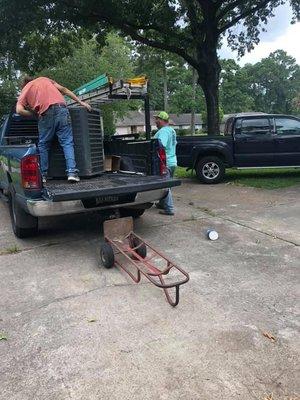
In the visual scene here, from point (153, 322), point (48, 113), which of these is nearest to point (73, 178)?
point (48, 113)

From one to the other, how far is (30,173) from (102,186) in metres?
0.90

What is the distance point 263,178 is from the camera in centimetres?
1146

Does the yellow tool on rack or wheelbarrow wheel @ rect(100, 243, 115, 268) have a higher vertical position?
the yellow tool on rack

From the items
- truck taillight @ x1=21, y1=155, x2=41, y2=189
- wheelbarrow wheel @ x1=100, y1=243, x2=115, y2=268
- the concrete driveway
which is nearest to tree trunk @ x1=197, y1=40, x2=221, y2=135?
the concrete driveway

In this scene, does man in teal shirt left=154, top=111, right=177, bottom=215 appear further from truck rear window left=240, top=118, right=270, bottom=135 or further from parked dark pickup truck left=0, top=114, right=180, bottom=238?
truck rear window left=240, top=118, right=270, bottom=135

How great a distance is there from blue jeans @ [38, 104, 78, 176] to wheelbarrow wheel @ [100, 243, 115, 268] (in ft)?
4.70

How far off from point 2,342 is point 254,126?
9.39 m

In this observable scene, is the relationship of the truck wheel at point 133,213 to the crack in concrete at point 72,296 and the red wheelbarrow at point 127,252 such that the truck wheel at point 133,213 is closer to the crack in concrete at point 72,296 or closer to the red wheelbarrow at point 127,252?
the red wheelbarrow at point 127,252

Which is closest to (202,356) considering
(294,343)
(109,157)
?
(294,343)

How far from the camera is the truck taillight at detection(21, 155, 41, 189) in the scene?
5008 millimetres

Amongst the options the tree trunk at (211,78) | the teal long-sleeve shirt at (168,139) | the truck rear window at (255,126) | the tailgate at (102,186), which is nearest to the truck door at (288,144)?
the truck rear window at (255,126)

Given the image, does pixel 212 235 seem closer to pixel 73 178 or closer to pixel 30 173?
pixel 73 178

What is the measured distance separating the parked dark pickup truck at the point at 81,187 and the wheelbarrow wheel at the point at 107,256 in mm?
645

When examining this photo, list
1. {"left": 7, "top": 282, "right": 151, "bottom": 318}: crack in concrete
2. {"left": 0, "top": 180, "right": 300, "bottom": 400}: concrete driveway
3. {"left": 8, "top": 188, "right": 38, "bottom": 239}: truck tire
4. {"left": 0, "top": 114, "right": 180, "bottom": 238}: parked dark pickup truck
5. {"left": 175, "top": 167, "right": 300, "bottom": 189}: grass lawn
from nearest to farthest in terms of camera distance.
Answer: {"left": 0, "top": 180, "right": 300, "bottom": 400}: concrete driveway
{"left": 7, "top": 282, "right": 151, "bottom": 318}: crack in concrete
{"left": 0, "top": 114, "right": 180, "bottom": 238}: parked dark pickup truck
{"left": 8, "top": 188, "right": 38, "bottom": 239}: truck tire
{"left": 175, "top": 167, "right": 300, "bottom": 189}: grass lawn
